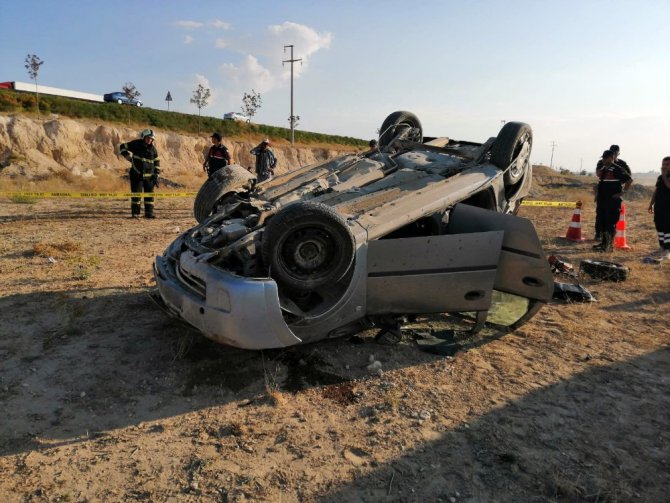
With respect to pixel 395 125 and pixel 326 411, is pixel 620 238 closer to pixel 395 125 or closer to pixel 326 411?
pixel 395 125

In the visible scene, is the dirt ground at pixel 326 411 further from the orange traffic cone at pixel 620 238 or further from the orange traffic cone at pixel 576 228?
the orange traffic cone at pixel 576 228

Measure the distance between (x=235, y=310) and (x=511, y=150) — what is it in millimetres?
3266

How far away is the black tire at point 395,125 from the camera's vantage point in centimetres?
609

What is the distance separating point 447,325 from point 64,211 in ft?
29.5

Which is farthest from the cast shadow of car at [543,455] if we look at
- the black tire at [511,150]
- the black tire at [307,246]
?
the black tire at [511,150]

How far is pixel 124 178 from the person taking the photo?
1867 centimetres

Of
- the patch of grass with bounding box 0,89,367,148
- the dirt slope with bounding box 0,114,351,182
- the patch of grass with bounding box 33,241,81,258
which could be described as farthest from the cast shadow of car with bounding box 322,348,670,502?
the patch of grass with bounding box 0,89,367,148

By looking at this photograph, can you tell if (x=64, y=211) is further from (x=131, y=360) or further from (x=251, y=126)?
(x=251, y=126)

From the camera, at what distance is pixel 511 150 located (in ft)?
15.6

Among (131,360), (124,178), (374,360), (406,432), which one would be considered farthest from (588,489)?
(124,178)

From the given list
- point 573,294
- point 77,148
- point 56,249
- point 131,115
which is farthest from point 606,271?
point 131,115

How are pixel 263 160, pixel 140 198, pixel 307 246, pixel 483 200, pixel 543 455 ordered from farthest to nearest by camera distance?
1. pixel 140 198
2. pixel 263 160
3. pixel 483 200
4. pixel 307 246
5. pixel 543 455

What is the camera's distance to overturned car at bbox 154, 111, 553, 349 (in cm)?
313

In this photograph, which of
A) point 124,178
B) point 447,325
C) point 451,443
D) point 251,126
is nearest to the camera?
point 451,443
